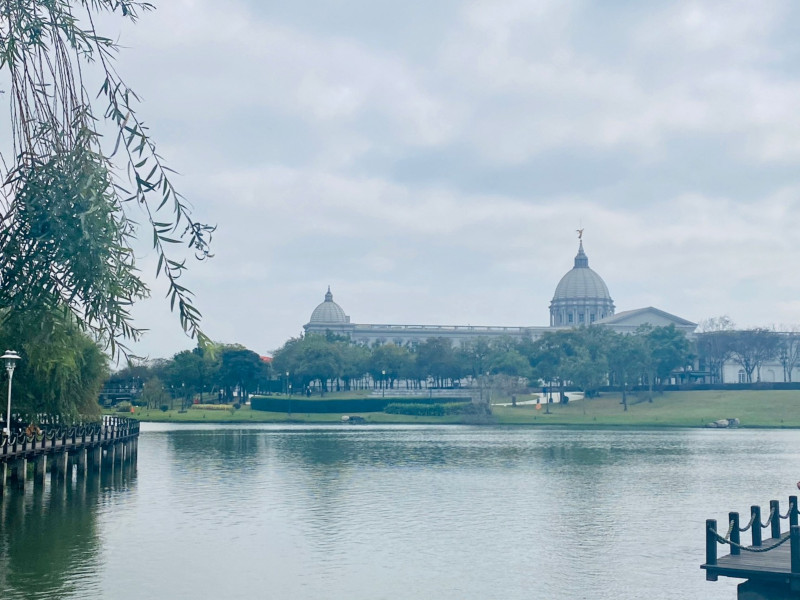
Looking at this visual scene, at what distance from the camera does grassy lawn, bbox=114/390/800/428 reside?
134000mm

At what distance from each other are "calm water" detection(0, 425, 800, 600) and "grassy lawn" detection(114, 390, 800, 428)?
57.4 meters

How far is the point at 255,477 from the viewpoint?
2375 inches

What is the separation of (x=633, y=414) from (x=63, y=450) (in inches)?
4058

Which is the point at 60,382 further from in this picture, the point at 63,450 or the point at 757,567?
the point at 757,567

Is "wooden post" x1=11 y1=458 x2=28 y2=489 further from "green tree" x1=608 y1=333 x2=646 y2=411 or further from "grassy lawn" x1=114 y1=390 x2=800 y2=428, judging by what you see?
"green tree" x1=608 y1=333 x2=646 y2=411

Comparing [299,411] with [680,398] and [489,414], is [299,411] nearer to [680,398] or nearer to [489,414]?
[489,414]

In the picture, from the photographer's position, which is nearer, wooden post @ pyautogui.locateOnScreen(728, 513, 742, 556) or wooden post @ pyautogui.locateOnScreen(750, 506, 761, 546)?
wooden post @ pyautogui.locateOnScreen(728, 513, 742, 556)

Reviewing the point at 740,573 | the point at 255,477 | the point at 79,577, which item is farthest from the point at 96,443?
the point at 740,573

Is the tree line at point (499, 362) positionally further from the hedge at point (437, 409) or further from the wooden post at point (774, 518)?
the wooden post at point (774, 518)

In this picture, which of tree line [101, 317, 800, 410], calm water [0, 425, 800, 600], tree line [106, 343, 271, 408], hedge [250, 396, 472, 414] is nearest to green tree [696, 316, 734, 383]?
tree line [101, 317, 800, 410]

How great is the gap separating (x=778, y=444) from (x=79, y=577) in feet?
256

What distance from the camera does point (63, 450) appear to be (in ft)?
190

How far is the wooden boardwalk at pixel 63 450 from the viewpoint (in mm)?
49594

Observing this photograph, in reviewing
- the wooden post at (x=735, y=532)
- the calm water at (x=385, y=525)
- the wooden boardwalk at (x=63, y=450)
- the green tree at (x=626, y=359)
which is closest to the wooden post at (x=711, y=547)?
the wooden post at (x=735, y=532)
